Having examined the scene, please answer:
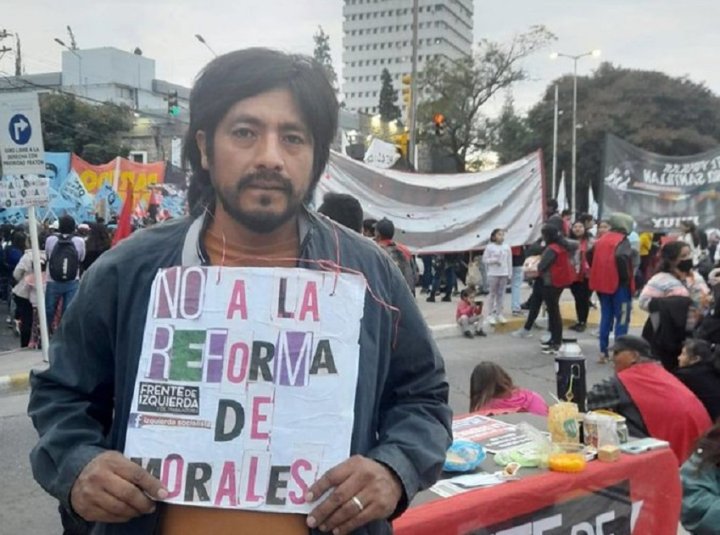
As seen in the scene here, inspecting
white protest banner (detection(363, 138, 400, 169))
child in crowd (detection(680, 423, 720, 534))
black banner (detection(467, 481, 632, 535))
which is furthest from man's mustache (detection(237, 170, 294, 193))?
white protest banner (detection(363, 138, 400, 169))

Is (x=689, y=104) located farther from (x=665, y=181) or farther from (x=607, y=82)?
(x=665, y=181)

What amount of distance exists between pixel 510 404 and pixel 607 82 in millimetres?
48884

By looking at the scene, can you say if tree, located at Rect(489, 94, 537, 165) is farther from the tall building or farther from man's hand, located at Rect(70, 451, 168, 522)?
the tall building

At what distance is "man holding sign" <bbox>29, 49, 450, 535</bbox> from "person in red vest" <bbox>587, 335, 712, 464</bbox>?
287 centimetres

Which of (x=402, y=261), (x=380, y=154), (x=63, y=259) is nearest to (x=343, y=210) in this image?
(x=402, y=261)

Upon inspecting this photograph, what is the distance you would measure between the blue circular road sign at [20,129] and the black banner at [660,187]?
26.7 feet

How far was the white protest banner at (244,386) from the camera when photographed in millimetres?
1458

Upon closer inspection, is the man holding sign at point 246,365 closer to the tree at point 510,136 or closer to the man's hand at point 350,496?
the man's hand at point 350,496

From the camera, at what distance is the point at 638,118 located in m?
44.4

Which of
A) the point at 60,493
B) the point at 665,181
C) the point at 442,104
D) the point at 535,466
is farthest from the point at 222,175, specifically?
the point at 442,104

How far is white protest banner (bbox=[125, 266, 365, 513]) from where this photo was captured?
1458 millimetres

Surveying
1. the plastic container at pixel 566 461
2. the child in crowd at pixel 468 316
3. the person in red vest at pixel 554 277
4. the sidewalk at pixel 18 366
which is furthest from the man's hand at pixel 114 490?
the child in crowd at pixel 468 316

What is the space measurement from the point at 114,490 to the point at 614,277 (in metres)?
8.53

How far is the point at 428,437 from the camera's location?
158 centimetres
